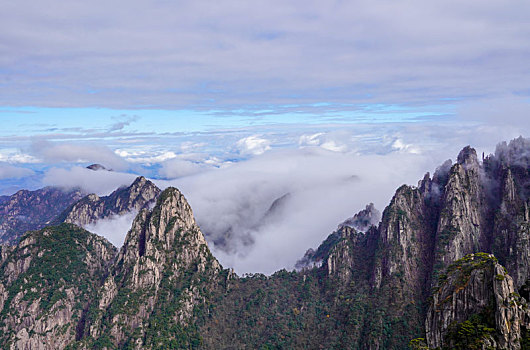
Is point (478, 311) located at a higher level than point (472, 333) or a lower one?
higher

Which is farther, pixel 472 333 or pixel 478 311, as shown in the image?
pixel 478 311

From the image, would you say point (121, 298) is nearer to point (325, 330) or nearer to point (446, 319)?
point (325, 330)

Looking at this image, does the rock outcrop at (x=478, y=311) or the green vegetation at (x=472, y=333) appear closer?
the rock outcrop at (x=478, y=311)

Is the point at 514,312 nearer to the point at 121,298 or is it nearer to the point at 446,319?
the point at 446,319

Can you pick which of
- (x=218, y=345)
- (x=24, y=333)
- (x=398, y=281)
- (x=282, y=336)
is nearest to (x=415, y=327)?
(x=398, y=281)

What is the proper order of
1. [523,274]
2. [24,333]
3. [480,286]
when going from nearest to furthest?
1. [480,286]
2. [523,274]
3. [24,333]

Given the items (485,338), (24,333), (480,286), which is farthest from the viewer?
(24,333)

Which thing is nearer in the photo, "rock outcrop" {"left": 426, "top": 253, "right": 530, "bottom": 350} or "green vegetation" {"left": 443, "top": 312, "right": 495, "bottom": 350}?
"rock outcrop" {"left": 426, "top": 253, "right": 530, "bottom": 350}

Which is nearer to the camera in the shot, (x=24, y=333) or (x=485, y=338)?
(x=485, y=338)

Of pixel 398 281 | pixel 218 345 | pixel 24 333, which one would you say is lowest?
pixel 218 345

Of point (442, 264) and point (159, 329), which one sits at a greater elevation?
point (442, 264)
